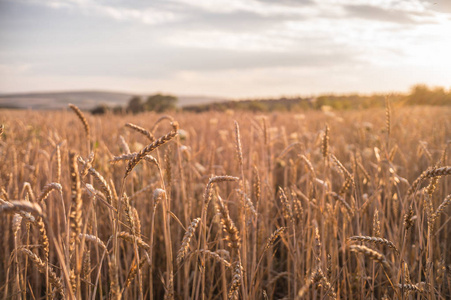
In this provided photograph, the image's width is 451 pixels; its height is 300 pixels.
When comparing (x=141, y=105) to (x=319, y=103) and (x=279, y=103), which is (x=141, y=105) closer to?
(x=319, y=103)

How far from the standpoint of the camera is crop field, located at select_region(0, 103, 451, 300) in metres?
0.85

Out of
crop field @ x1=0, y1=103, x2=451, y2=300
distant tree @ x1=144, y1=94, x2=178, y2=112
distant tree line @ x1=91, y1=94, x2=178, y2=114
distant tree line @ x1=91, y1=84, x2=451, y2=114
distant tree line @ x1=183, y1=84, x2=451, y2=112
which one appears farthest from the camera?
distant tree line @ x1=91, y1=94, x2=178, y2=114

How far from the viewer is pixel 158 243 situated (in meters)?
1.96

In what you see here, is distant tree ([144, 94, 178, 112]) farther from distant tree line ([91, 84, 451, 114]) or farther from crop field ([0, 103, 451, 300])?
crop field ([0, 103, 451, 300])

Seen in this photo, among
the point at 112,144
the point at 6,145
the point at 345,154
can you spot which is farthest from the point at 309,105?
the point at 6,145

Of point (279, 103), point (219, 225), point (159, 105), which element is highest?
point (279, 103)

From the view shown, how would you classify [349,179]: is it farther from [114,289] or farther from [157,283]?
[157,283]

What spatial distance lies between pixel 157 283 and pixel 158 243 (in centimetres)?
29

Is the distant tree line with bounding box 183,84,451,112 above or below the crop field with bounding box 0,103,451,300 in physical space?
above

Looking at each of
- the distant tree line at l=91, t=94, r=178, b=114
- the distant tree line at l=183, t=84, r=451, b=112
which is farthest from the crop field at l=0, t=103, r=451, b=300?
the distant tree line at l=91, t=94, r=178, b=114

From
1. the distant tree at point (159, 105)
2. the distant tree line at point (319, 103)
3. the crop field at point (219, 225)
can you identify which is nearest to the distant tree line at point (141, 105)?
the distant tree at point (159, 105)

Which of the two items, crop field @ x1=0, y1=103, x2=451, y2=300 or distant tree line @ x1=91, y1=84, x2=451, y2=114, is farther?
distant tree line @ x1=91, y1=84, x2=451, y2=114

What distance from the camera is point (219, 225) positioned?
1159mm

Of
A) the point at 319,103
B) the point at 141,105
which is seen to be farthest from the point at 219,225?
the point at 319,103
